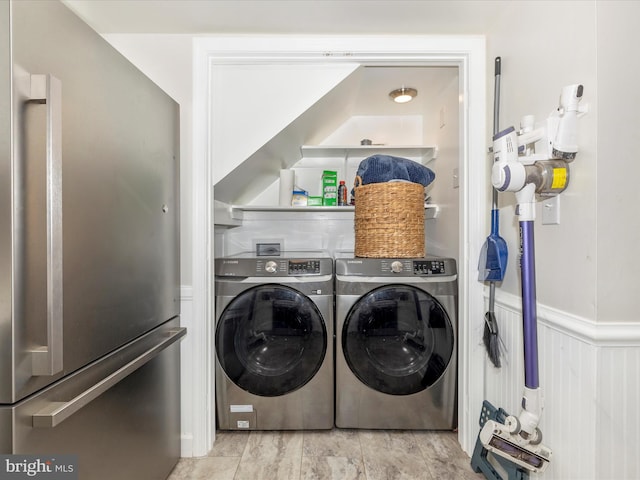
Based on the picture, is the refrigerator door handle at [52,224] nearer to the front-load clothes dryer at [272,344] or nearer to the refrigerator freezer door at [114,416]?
the refrigerator freezer door at [114,416]

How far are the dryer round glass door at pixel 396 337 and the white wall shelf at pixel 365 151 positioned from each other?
104cm

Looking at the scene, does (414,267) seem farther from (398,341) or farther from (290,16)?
(290,16)

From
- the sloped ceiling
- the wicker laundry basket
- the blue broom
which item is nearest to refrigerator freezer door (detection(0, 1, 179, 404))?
the sloped ceiling

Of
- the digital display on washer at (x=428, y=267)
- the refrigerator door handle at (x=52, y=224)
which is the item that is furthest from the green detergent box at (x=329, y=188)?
the refrigerator door handle at (x=52, y=224)

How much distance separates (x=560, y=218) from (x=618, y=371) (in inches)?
19.6

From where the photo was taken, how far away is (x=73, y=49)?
902 mm

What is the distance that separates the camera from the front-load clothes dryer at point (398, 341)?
1743 millimetres

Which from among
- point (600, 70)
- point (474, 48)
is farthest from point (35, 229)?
point (474, 48)

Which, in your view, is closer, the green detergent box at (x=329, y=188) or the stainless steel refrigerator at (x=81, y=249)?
the stainless steel refrigerator at (x=81, y=249)

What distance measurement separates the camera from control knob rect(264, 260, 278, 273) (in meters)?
1.74

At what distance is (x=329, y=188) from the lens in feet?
7.60

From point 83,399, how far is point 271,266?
0.99 m

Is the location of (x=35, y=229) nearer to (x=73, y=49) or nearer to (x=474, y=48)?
(x=73, y=49)

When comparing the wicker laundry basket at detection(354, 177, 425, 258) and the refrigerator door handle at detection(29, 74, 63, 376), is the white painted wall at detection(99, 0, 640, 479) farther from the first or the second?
the refrigerator door handle at detection(29, 74, 63, 376)
